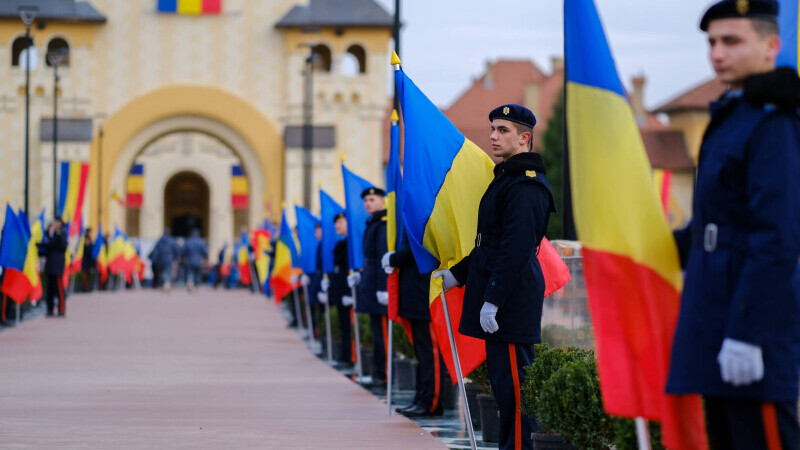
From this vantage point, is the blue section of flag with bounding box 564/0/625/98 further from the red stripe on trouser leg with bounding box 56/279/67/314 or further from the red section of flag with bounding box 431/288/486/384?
the red stripe on trouser leg with bounding box 56/279/67/314

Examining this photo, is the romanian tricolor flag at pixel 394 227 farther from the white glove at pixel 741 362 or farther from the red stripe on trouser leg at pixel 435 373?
the white glove at pixel 741 362

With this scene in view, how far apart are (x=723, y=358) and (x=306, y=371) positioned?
12.1m

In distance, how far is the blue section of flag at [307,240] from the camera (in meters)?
20.7

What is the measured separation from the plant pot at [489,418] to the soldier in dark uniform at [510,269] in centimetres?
190

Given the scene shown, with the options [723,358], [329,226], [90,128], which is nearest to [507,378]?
[723,358]

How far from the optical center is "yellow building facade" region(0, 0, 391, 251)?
5341cm

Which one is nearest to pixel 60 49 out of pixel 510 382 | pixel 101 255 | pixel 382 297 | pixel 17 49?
pixel 17 49

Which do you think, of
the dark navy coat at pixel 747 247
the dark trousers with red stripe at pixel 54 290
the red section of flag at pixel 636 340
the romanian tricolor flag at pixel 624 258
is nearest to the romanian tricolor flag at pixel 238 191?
the dark trousers with red stripe at pixel 54 290

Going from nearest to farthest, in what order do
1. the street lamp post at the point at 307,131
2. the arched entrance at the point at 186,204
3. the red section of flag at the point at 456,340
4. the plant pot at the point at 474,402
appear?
the red section of flag at the point at 456,340, the plant pot at the point at 474,402, the street lamp post at the point at 307,131, the arched entrance at the point at 186,204

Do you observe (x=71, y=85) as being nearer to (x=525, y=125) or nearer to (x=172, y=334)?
(x=172, y=334)

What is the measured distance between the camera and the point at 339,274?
17.4 meters

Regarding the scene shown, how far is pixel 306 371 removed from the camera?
1631cm

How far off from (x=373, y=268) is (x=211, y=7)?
41602 mm

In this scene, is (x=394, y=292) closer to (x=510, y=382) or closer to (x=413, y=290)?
(x=413, y=290)
